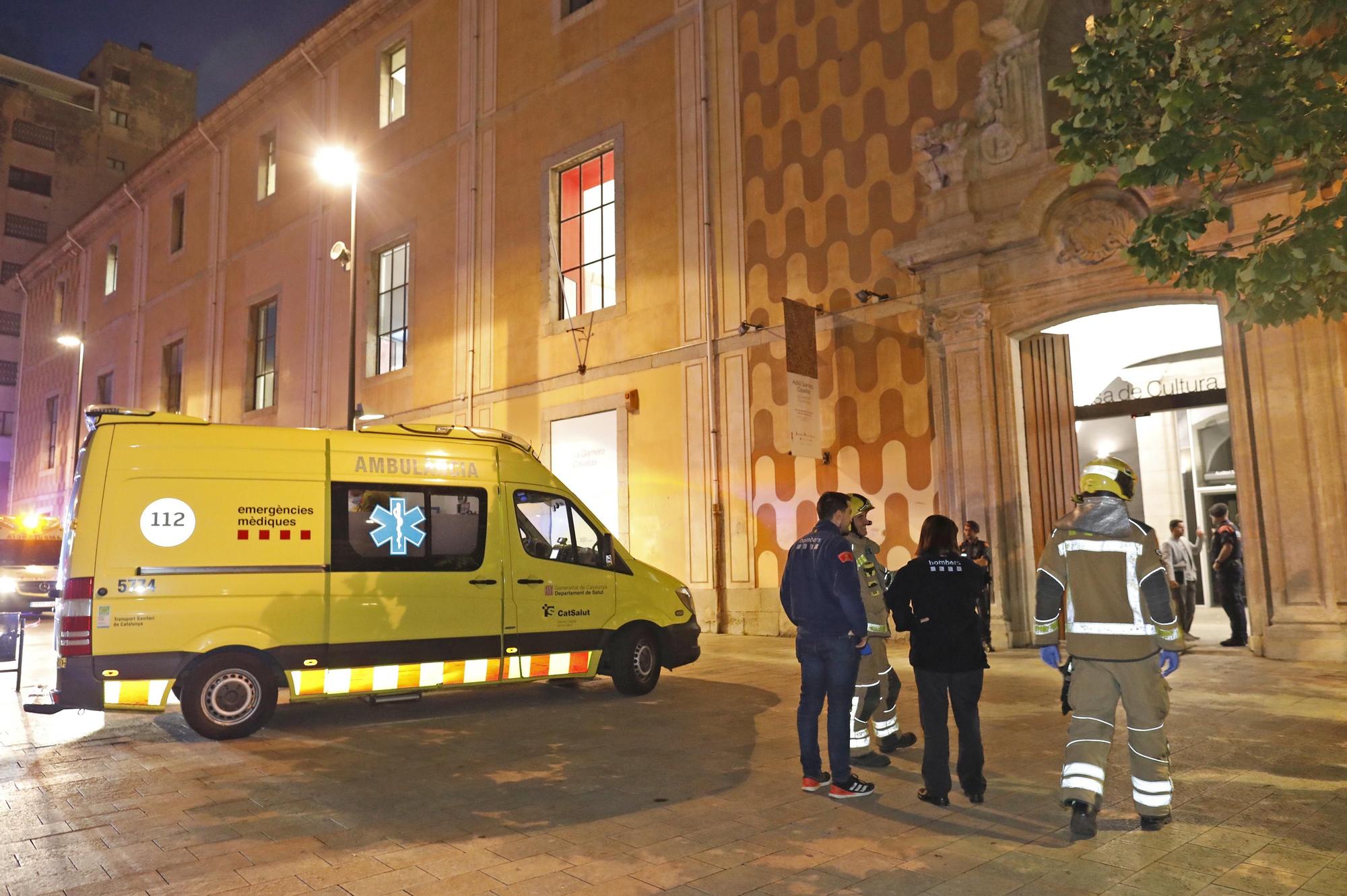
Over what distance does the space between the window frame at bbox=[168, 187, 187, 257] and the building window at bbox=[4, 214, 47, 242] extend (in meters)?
24.3

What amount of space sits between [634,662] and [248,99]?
24.3 meters

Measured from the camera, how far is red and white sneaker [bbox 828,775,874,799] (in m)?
5.25

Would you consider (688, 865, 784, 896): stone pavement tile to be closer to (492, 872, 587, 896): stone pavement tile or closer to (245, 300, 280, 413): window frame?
(492, 872, 587, 896): stone pavement tile

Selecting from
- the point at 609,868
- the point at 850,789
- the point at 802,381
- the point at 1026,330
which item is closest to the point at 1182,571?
the point at 1026,330

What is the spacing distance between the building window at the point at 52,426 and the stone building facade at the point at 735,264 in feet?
55.4

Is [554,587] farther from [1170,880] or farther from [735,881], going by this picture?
[1170,880]

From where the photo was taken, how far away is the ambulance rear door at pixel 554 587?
8555 mm

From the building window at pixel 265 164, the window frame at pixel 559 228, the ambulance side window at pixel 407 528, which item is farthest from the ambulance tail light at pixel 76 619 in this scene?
the building window at pixel 265 164

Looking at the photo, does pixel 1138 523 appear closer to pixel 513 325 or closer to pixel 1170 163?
pixel 1170 163

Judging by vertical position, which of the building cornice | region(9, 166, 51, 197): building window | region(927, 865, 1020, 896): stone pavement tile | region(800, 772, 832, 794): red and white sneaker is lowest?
region(927, 865, 1020, 896): stone pavement tile

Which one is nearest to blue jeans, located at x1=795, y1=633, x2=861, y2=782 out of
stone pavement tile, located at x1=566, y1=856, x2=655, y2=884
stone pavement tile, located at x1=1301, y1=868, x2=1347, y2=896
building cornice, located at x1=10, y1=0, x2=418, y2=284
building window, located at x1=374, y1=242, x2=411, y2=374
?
stone pavement tile, located at x1=566, y1=856, x2=655, y2=884

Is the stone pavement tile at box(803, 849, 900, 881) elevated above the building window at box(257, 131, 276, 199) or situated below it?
below

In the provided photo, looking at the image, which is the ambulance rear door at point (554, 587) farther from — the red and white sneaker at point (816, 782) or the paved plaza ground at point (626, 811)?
the red and white sneaker at point (816, 782)

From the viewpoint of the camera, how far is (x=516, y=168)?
19.1m
